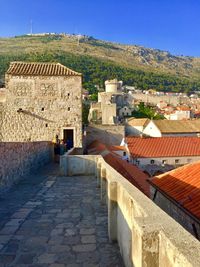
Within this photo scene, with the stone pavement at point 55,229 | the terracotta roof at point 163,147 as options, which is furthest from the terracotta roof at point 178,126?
the stone pavement at point 55,229

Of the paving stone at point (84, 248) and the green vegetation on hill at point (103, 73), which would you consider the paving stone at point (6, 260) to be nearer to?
the paving stone at point (84, 248)

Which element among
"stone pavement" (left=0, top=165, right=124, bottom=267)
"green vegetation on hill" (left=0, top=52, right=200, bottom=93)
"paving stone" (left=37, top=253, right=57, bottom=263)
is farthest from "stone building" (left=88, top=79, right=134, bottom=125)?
"paving stone" (left=37, top=253, right=57, bottom=263)

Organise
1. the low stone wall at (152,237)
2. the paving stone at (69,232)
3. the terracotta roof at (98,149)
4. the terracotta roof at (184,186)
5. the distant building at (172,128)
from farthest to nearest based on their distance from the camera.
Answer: the distant building at (172,128) → the terracotta roof at (98,149) → the terracotta roof at (184,186) → the paving stone at (69,232) → the low stone wall at (152,237)

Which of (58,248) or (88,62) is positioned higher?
(88,62)

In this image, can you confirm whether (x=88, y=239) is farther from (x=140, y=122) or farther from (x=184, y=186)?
(x=140, y=122)

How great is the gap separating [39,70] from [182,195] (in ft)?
47.3

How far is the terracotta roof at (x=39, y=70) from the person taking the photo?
65.2 ft

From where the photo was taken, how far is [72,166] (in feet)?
40.5

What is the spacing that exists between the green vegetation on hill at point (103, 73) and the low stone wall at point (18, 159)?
88.1 meters

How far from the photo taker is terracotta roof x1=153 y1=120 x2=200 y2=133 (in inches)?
2105

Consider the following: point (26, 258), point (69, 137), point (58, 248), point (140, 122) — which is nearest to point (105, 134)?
point (69, 137)

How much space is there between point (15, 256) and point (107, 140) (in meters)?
32.4

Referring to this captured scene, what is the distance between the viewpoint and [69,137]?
829 inches

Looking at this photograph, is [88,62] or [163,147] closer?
[163,147]
